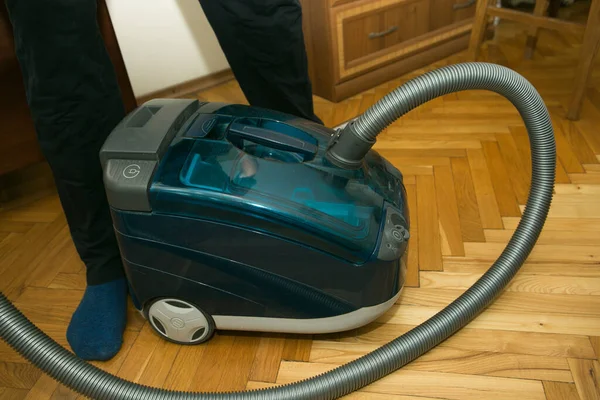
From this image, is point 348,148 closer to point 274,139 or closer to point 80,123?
point 274,139

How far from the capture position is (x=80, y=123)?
743 mm

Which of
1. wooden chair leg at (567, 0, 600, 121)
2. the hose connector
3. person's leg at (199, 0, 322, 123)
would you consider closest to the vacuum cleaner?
the hose connector

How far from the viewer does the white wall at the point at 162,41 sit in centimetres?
152

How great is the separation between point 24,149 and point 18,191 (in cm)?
22

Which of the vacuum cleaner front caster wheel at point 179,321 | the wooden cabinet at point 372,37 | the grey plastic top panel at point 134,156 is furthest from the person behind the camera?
the wooden cabinet at point 372,37

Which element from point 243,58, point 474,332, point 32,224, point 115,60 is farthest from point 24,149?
→ point 474,332

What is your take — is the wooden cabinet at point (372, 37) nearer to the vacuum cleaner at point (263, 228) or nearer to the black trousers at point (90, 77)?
the black trousers at point (90, 77)

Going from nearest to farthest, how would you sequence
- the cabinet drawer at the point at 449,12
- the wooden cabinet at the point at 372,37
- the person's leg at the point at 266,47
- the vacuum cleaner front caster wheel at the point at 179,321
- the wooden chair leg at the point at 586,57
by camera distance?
the vacuum cleaner front caster wheel at the point at 179,321
the person's leg at the point at 266,47
the wooden chair leg at the point at 586,57
the wooden cabinet at the point at 372,37
the cabinet drawer at the point at 449,12

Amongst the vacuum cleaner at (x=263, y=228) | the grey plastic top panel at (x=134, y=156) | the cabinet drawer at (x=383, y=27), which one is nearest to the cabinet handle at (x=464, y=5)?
the cabinet drawer at (x=383, y=27)

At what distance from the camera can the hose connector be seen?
0.65 m

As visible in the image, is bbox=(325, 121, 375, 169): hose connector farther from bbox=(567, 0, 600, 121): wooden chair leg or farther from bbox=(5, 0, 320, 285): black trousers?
bbox=(567, 0, 600, 121): wooden chair leg

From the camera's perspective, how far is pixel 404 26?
1623mm

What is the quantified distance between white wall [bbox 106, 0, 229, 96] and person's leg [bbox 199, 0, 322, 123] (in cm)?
71

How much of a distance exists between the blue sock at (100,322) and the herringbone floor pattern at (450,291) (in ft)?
0.07
